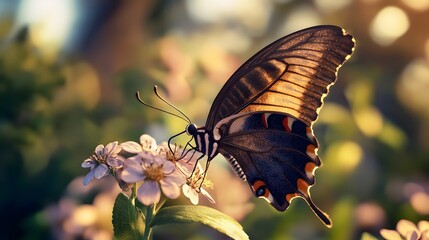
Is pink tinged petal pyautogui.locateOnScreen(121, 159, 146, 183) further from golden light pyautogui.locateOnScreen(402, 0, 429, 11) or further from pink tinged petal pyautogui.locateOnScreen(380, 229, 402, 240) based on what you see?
golden light pyautogui.locateOnScreen(402, 0, 429, 11)

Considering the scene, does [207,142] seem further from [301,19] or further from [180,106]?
[301,19]

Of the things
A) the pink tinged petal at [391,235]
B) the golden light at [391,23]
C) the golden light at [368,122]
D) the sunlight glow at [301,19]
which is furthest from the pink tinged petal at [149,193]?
the sunlight glow at [301,19]

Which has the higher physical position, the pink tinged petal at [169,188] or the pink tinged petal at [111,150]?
the pink tinged petal at [111,150]

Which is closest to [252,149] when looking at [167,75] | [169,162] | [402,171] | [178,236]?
[169,162]

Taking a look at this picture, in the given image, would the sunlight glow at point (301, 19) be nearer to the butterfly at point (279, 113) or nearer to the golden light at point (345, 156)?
the golden light at point (345, 156)

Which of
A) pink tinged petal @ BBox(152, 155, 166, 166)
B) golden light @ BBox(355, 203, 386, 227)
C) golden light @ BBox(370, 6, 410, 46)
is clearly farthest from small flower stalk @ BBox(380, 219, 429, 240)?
golden light @ BBox(370, 6, 410, 46)

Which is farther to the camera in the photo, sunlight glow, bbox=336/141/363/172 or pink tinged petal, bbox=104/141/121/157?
sunlight glow, bbox=336/141/363/172

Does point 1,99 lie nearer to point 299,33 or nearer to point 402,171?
point 299,33
